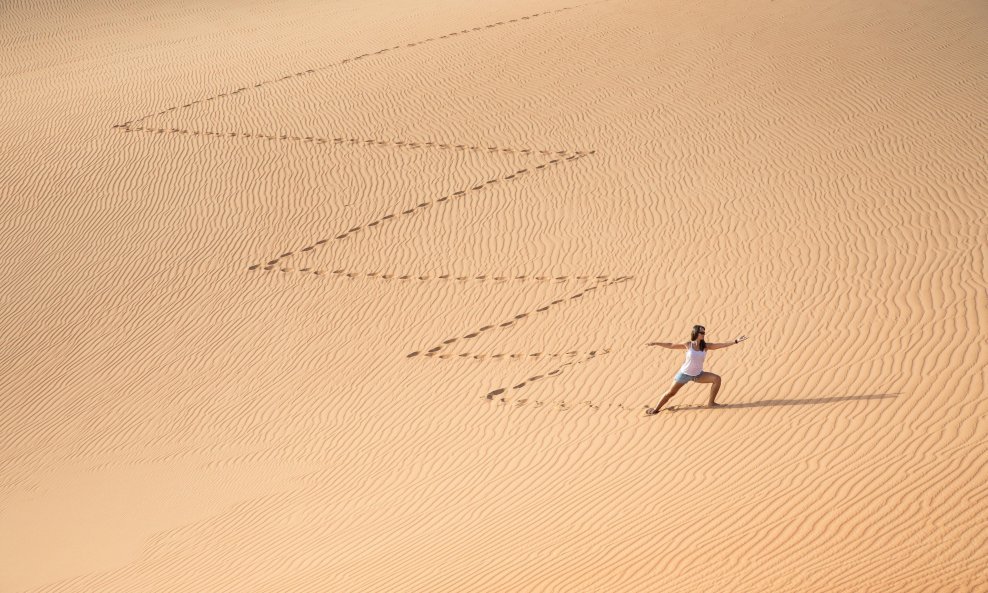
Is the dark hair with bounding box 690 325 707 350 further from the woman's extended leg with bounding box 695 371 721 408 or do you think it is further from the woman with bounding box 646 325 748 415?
the woman's extended leg with bounding box 695 371 721 408

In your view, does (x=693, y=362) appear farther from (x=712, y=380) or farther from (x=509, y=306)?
(x=509, y=306)

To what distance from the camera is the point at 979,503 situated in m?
6.89

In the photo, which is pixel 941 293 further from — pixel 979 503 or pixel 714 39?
pixel 714 39

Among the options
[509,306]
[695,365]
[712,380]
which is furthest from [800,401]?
[509,306]

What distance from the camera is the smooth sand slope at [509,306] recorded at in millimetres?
7977

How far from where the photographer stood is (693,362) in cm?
957

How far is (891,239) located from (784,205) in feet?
7.37

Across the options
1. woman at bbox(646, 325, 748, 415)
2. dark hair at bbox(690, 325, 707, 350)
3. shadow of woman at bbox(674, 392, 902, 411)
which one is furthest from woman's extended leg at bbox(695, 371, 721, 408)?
dark hair at bbox(690, 325, 707, 350)

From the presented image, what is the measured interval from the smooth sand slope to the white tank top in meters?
0.57

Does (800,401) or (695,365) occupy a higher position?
(695,365)

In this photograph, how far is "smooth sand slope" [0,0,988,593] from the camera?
26.2 ft

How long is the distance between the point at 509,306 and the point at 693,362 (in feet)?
15.9

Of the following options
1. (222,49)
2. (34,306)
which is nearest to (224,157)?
(34,306)

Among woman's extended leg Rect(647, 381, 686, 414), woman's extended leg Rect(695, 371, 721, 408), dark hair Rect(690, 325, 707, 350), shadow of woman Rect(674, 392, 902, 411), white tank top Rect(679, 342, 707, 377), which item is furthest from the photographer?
woman's extended leg Rect(647, 381, 686, 414)
